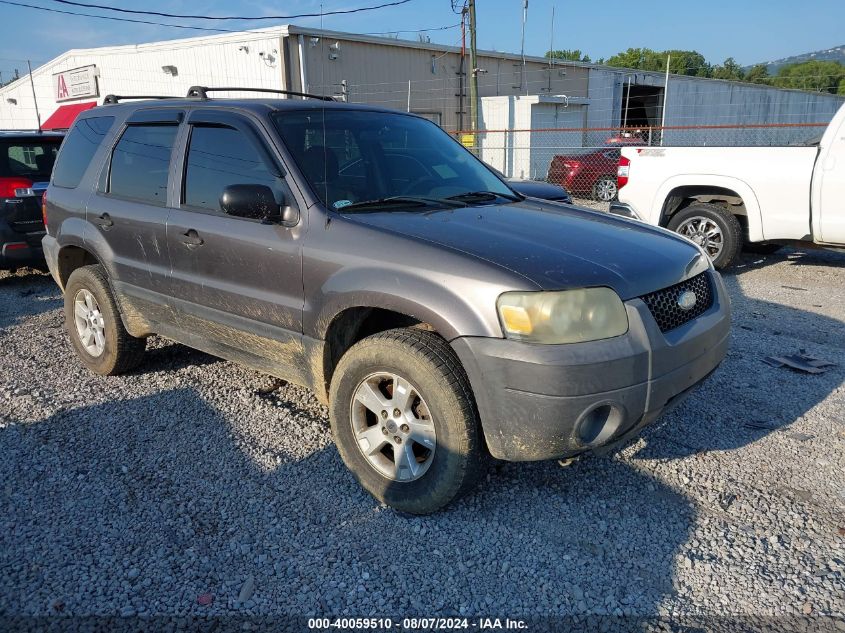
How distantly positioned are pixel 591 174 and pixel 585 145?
12.0 m

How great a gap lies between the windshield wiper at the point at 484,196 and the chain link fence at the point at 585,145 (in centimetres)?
528

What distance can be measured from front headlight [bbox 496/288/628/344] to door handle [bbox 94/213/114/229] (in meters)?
3.02

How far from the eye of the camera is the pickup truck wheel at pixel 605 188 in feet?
51.3

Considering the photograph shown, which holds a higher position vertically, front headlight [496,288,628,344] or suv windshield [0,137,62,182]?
suv windshield [0,137,62,182]

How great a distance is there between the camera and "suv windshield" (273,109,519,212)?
3.45 meters

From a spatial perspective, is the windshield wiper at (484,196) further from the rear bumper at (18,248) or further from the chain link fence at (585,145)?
the rear bumper at (18,248)

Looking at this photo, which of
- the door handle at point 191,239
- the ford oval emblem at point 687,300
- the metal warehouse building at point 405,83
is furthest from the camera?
the metal warehouse building at point 405,83

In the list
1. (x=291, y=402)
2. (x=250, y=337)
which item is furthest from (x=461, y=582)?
(x=291, y=402)

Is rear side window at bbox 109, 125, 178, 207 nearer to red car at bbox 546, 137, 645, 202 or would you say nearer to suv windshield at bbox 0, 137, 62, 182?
suv windshield at bbox 0, 137, 62, 182

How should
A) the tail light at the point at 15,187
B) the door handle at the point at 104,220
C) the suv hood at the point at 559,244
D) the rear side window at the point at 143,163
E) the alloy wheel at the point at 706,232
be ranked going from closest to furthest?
the suv hood at the point at 559,244 < the rear side window at the point at 143,163 < the door handle at the point at 104,220 < the tail light at the point at 15,187 < the alloy wheel at the point at 706,232

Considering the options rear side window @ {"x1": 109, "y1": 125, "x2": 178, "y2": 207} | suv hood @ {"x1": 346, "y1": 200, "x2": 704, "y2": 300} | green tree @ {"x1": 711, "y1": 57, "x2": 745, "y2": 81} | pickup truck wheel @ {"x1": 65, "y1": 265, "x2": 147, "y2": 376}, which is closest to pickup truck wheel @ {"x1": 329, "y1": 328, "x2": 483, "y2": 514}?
suv hood @ {"x1": 346, "y1": 200, "x2": 704, "y2": 300}

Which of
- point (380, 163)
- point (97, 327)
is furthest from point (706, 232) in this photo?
point (97, 327)

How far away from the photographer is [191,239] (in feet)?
12.3

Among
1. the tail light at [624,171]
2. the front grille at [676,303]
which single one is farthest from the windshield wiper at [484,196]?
the tail light at [624,171]
